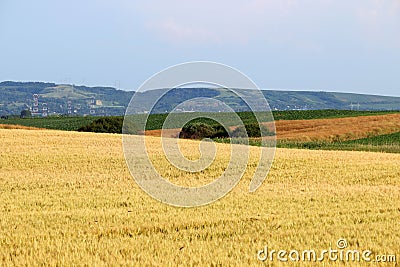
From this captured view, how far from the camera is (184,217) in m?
14.0

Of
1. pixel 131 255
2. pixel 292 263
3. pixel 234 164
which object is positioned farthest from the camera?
pixel 234 164

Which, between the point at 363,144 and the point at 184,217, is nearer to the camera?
the point at 184,217

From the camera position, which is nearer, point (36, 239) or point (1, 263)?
point (1, 263)

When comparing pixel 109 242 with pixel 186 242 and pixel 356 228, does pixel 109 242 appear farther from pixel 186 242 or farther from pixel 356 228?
pixel 356 228

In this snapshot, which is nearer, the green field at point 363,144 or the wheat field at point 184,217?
the wheat field at point 184,217

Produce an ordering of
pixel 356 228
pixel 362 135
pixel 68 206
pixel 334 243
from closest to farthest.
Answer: pixel 334 243 → pixel 356 228 → pixel 68 206 → pixel 362 135

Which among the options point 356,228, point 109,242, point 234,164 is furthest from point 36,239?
point 234,164

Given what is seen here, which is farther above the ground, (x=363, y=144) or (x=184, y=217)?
(x=363, y=144)

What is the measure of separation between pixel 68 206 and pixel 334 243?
8164mm

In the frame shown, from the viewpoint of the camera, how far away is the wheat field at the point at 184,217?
1020 centimetres

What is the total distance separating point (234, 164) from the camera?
26.2 meters

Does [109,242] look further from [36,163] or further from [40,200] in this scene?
[36,163]

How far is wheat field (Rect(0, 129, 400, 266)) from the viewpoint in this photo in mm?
10203

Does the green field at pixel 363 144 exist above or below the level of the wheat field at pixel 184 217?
above
